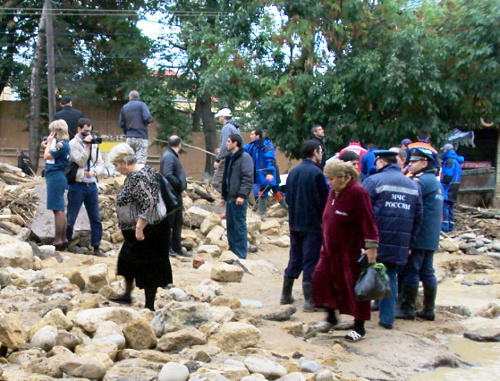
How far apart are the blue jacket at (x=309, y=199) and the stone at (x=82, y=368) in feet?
10.4

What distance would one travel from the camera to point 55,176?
973 cm

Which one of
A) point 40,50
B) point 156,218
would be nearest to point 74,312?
point 156,218

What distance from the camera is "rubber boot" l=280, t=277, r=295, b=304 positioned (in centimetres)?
797

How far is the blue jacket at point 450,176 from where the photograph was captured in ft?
49.7

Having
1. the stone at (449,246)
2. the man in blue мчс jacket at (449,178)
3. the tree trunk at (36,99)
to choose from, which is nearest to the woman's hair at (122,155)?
the stone at (449,246)

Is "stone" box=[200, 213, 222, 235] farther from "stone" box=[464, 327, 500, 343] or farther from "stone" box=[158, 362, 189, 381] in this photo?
"stone" box=[158, 362, 189, 381]

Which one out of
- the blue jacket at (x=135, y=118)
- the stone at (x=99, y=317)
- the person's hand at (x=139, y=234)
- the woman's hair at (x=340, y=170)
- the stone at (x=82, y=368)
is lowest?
the stone at (x=82, y=368)

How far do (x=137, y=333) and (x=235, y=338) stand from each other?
0.77 meters

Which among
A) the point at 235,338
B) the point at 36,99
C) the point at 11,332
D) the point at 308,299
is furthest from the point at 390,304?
the point at 36,99

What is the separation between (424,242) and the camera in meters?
7.68

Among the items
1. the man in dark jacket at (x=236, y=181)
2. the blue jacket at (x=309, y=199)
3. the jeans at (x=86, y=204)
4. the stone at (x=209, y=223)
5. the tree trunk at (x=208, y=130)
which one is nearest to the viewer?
the blue jacket at (x=309, y=199)

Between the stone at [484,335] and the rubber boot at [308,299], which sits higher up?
the rubber boot at [308,299]

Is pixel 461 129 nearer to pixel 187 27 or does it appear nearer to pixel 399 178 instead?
pixel 187 27

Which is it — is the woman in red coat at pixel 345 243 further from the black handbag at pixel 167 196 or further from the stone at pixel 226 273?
the stone at pixel 226 273
